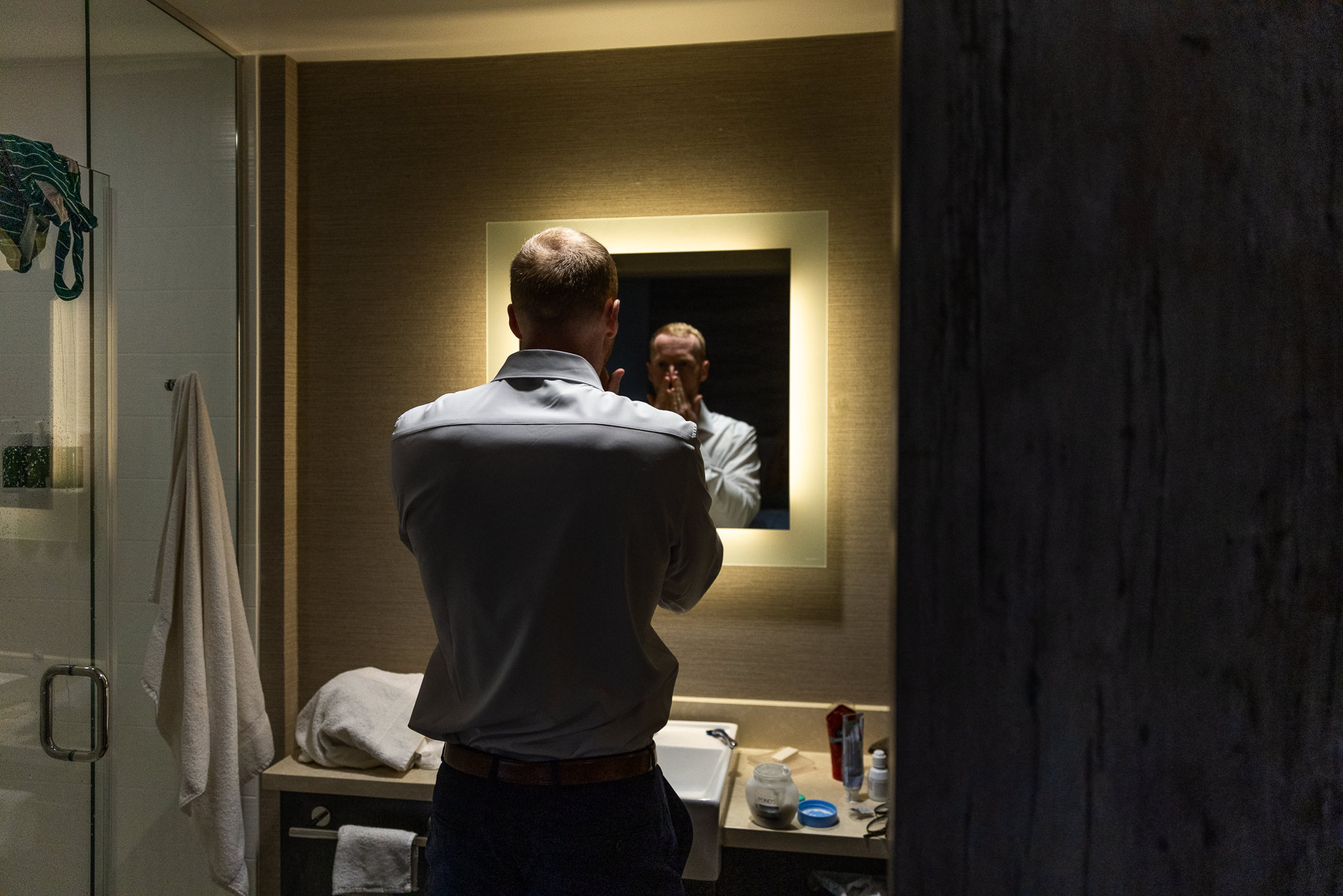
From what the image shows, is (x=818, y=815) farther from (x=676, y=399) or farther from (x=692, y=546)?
(x=676, y=399)

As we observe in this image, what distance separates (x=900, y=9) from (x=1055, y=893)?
0.49m

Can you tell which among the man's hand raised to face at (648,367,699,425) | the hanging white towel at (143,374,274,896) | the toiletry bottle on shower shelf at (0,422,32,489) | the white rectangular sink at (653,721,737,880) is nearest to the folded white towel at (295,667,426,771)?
the hanging white towel at (143,374,274,896)

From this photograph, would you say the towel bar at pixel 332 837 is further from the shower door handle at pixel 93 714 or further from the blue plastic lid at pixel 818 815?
the blue plastic lid at pixel 818 815

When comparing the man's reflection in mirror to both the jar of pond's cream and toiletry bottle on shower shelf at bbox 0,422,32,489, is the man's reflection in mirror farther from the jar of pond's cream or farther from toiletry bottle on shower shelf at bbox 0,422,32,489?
toiletry bottle on shower shelf at bbox 0,422,32,489

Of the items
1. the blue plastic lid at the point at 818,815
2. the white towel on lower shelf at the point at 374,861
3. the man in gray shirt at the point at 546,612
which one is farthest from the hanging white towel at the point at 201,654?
the blue plastic lid at the point at 818,815

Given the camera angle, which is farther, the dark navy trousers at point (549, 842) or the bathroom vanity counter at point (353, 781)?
the bathroom vanity counter at point (353, 781)

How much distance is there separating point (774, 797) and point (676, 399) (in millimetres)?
878

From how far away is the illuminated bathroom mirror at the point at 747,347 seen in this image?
1956 millimetres

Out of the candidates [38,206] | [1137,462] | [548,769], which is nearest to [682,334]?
[548,769]

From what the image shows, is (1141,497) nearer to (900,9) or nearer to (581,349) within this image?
(900,9)

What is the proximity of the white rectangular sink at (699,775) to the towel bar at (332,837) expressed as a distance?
20.6 inches

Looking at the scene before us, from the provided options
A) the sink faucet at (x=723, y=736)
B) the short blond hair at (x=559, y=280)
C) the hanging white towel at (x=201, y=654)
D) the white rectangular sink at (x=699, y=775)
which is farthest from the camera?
the sink faucet at (x=723, y=736)

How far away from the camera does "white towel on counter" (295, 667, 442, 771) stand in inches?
70.6

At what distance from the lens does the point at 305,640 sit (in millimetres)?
2148
